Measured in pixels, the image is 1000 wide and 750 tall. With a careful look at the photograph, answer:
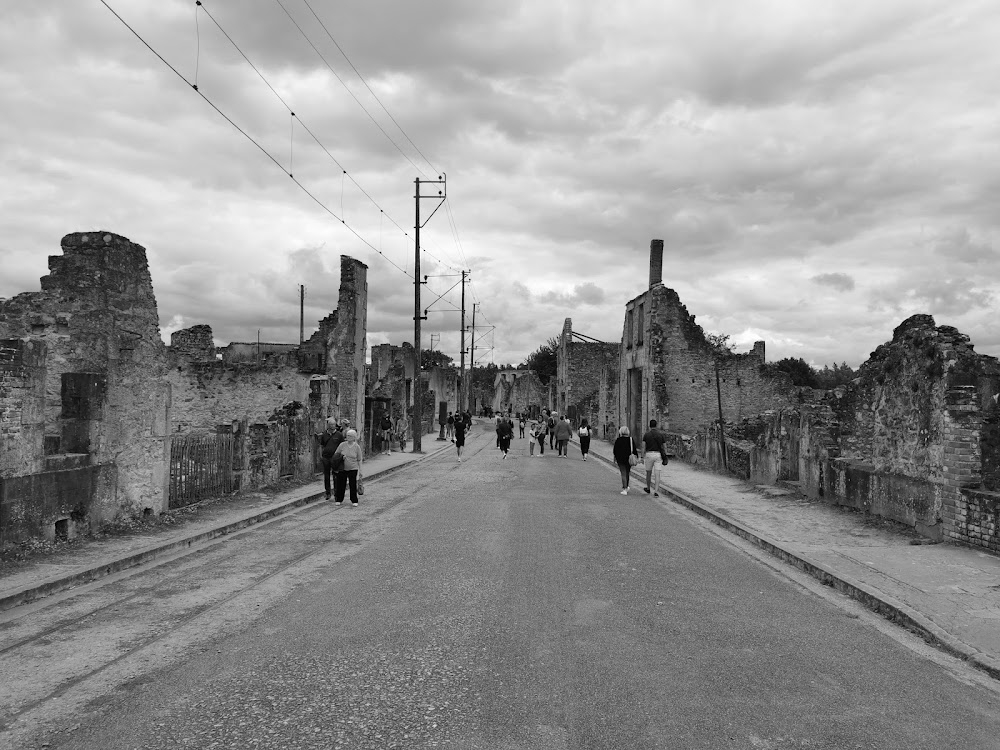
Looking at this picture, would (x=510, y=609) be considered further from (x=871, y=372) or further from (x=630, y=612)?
(x=871, y=372)

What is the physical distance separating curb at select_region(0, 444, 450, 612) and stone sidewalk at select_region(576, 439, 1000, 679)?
25.8 ft

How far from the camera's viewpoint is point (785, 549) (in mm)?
9484

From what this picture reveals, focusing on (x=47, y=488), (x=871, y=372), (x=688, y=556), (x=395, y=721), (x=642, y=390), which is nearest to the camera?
(x=395, y=721)

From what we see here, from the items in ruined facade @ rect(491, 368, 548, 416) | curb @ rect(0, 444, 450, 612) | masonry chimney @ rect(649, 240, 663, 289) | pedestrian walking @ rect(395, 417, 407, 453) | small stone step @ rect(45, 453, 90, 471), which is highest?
masonry chimney @ rect(649, 240, 663, 289)

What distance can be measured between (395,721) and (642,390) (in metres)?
31.3

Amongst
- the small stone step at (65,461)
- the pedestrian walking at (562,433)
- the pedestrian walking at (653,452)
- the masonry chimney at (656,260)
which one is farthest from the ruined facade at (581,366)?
the small stone step at (65,461)

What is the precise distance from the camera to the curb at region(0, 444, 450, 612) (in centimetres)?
696

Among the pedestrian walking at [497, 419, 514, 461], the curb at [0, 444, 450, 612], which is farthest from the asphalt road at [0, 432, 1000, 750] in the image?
the pedestrian walking at [497, 419, 514, 461]

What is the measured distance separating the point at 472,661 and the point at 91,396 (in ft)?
23.9

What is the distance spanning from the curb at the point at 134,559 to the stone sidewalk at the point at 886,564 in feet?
25.8

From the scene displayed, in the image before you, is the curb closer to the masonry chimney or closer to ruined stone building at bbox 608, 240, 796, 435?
ruined stone building at bbox 608, 240, 796, 435

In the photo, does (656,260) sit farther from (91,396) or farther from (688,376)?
(91,396)

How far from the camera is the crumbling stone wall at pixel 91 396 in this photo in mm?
8688

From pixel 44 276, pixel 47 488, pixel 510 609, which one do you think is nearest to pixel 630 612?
pixel 510 609
